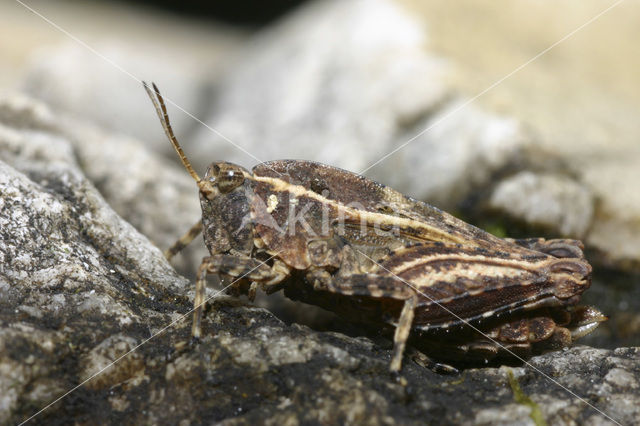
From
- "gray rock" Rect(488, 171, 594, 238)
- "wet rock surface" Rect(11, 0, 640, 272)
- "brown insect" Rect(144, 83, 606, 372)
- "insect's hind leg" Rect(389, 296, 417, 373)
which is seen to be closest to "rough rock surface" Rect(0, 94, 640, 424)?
"insect's hind leg" Rect(389, 296, 417, 373)

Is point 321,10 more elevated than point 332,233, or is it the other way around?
point 321,10

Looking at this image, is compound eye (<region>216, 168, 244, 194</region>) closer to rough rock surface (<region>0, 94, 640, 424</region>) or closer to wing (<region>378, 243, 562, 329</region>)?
rough rock surface (<region>0, 94, 640, 424</region>)

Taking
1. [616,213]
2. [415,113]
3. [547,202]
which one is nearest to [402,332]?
[547,202]

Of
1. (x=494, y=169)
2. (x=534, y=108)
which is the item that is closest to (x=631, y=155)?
(x=534, y=108)

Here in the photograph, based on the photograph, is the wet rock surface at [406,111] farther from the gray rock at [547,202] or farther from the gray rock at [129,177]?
the gray rock at [129,177]

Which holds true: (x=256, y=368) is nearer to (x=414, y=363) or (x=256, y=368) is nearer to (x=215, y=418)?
(x=215, y=418)

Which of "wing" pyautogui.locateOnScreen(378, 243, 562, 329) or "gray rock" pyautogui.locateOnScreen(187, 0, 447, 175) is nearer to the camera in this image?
"wing" pyautogui.locateOnScreen(378, 243, 562, 329)
